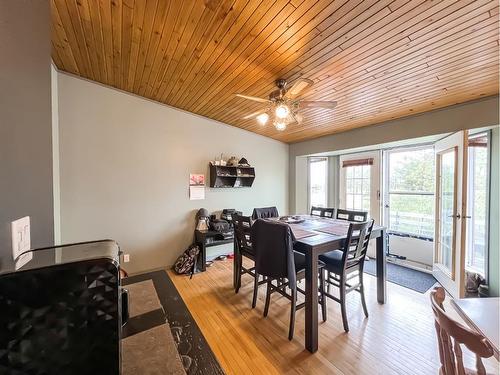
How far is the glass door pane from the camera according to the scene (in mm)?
2770

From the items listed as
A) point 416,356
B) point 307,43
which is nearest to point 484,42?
point 307,43

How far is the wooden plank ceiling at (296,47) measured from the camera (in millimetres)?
1550

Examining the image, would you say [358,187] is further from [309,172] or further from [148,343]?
[148,343]

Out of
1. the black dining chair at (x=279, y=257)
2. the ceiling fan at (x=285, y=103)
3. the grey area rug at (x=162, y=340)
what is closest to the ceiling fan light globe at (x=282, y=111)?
the ceiling fan at (x=285, y=103)

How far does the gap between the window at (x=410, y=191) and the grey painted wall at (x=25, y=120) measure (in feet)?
15.4

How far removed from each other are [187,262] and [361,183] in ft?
11.9

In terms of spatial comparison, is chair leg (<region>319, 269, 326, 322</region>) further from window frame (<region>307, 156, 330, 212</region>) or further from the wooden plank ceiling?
window frame (<region>307, 156, 330, 212</region>)

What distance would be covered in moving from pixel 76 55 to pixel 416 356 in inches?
175

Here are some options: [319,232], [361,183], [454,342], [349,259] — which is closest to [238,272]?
[319,232]

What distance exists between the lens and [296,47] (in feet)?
6.23

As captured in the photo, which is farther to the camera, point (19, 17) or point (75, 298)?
point (19, 17)

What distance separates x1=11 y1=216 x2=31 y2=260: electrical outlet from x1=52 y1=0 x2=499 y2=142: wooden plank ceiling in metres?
1.70

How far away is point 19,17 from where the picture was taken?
742mm

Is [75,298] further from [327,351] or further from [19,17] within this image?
[327,351]
